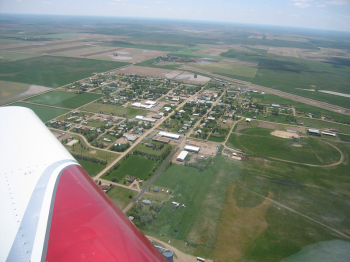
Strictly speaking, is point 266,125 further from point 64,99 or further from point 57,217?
point 64,99

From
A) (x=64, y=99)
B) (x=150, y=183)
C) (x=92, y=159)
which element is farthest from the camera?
(x=64, y=99)

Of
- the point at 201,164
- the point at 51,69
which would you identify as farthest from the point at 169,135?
the point at 51,69

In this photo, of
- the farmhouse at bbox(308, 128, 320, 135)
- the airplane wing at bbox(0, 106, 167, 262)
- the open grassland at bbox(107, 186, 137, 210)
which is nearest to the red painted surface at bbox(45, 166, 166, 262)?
the airplane wing at bbox(0, 106, 167, 262)

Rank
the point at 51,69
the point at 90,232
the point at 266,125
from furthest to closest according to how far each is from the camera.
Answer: the point at 51,69 < the point at 266,125 < the point at 90,232

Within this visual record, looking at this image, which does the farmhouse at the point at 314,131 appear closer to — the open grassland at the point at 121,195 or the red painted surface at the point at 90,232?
the open grassland at the point at 121,195

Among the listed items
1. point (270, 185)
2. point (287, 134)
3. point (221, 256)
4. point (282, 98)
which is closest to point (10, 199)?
point (221, 256)

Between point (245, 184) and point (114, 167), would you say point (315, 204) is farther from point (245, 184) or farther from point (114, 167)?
point (114, 167)

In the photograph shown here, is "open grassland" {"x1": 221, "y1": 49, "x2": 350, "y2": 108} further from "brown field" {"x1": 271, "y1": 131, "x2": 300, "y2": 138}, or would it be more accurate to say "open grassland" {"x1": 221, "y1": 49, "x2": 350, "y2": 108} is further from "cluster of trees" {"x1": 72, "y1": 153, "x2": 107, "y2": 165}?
"cluster of trees" {"x1": 72, "y1": 153, "x2": 107, "y2": 165}
